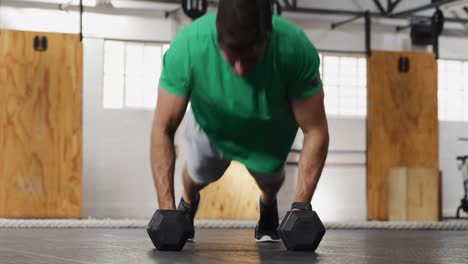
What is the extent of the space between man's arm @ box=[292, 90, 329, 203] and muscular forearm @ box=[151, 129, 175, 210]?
1.22 feet

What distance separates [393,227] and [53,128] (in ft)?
10.0

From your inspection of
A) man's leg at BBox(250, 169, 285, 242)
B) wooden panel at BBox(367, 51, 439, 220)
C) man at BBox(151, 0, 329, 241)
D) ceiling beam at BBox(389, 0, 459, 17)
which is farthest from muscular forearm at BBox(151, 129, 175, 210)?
ceiling beam at BBox(389, 0, 459, 17)

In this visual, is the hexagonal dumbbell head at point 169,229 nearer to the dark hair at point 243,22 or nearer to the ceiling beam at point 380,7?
the dark hair at point 243,22

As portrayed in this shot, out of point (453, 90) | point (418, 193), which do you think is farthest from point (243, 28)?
point (453, 90)

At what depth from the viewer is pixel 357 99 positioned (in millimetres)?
9773

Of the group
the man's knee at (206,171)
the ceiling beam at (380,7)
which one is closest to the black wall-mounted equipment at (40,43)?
the man's knee at (206,171)

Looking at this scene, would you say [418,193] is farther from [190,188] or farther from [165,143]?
[165,143]

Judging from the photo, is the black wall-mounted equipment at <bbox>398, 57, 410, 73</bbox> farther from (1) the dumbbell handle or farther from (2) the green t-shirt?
(1) the dumbbell handle

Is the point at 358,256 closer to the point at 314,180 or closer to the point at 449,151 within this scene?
the point at 314,180

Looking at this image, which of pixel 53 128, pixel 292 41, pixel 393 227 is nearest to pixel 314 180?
pixel 292 41

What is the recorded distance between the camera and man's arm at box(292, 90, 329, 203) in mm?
2320

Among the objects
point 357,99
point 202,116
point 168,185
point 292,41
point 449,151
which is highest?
point 292,41

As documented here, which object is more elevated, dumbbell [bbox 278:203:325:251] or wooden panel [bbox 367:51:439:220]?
dumbbell [bbox 278:203:325:251]

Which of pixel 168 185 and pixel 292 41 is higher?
pixel 292 41
